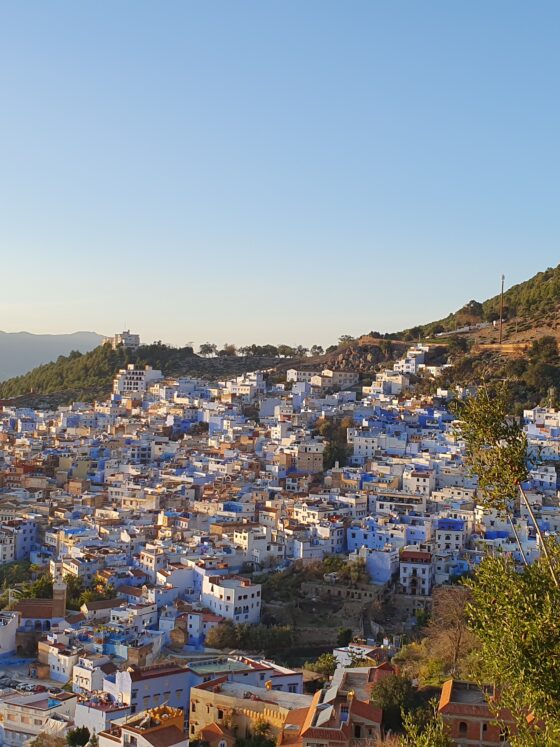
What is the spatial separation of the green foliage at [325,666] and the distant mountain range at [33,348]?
307 feet

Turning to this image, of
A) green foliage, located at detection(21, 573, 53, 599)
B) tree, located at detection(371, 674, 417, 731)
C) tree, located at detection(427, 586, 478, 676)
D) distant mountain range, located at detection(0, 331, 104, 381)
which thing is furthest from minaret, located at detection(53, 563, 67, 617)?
distant mountain range, located at detection(0, 331, 104, 381)

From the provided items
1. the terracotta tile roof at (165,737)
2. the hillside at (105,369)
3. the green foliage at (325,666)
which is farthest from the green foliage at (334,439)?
the terracotta tile roof at (165,737)

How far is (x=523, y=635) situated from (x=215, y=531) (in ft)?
54.1

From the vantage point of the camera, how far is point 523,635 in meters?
5.55

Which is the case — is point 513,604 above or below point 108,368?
below

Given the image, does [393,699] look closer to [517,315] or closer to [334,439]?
[334,439]

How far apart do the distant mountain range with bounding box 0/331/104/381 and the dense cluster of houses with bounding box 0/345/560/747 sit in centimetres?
7581

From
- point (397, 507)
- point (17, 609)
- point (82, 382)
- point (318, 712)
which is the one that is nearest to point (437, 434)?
point (397, 507)

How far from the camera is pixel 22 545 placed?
879 inches

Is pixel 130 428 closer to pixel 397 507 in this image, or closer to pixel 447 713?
pixel 397 507

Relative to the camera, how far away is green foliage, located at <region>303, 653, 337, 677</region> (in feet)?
47.9

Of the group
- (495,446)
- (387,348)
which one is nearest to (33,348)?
(387,348)

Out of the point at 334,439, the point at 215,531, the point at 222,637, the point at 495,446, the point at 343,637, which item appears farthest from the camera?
the point at 334,439

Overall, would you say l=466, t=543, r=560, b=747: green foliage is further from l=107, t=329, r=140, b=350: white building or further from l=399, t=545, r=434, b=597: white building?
l=107, t=329, r=140, b=350: white building
